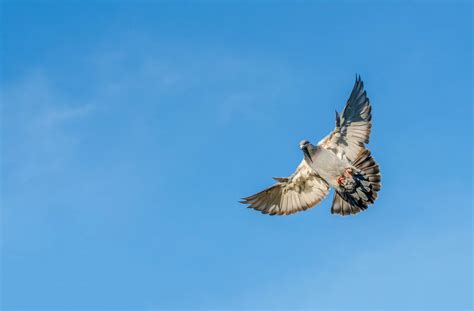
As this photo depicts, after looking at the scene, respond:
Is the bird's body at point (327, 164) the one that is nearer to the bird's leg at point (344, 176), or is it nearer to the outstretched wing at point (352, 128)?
the bird's leg at point (344, 176)

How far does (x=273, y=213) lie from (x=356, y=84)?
5933 mm

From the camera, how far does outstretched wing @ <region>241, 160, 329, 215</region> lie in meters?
28.2

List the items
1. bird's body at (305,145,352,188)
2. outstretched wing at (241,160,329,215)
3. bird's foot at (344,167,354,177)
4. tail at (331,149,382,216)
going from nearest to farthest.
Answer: tail at (331,149,382,216)
bird's foot at (344,167,354,177)
bird's body at (305,145,352,188)
outstretched wing at (241,160,329,215)

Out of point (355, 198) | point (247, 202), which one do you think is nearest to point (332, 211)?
point (355, 198)

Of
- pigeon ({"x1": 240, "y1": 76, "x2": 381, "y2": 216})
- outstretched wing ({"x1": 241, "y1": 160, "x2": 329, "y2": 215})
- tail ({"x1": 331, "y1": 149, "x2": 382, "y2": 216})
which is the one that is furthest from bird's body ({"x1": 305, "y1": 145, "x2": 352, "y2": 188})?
outstretched wing ({"x1": 241, "y1": 160, "x2": 329, "y2": 215})

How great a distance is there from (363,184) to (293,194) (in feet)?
11.0

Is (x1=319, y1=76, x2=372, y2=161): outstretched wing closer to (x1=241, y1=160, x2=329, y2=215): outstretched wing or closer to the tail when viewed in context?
the tail

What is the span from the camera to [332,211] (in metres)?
27.8

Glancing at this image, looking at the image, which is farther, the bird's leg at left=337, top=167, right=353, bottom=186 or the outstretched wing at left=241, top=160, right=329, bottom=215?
the outstretched wing at left=241, top=160, right=329, bottom=215

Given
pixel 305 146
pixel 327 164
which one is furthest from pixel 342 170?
pixel 305 146

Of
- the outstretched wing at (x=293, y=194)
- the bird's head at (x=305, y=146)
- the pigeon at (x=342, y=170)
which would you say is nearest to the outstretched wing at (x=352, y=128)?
the pigeon at (x=342, y=170)

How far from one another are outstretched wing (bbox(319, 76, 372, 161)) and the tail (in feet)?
1.90

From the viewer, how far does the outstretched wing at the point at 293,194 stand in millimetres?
28188

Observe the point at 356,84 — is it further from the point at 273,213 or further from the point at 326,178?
the point at 273,213
